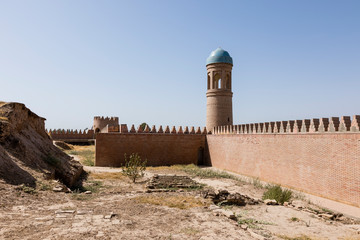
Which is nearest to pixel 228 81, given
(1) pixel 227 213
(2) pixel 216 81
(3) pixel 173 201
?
(2) pixel 216 81

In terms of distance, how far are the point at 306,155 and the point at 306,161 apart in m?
0.27

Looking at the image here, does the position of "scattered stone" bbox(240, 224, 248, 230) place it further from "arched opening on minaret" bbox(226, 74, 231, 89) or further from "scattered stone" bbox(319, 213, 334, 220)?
"arched opening on minaret" bbox(226, 74, 231, 89)

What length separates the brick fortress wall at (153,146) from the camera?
21.5m

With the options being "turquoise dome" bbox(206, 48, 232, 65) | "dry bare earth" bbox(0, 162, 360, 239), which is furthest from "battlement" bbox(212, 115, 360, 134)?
"turquoise dome" bbox(206, 48, 232, 65)

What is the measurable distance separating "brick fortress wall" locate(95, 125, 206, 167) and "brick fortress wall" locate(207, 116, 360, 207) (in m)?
4.84

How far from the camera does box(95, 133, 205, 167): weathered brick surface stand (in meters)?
21.4

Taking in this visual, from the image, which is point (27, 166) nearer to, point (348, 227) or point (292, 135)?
point (348, 227)

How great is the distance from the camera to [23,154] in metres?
11.5

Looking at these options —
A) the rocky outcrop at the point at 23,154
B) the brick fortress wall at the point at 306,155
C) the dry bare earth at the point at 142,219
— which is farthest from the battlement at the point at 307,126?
the rocky outcrop at the point at 23,154

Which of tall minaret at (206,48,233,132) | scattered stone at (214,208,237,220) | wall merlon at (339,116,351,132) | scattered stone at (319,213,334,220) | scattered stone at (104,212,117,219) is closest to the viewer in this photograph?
Answer: scattered stone at (104,212,117,219)

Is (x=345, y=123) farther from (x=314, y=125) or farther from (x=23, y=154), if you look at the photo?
(x=23, y=154)

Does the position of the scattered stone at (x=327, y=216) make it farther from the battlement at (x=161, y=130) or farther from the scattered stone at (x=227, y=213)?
the battlement at (x=161, y=130)

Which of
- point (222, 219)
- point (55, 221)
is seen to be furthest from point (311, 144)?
point (55, 221)

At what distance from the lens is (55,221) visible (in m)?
6.36
